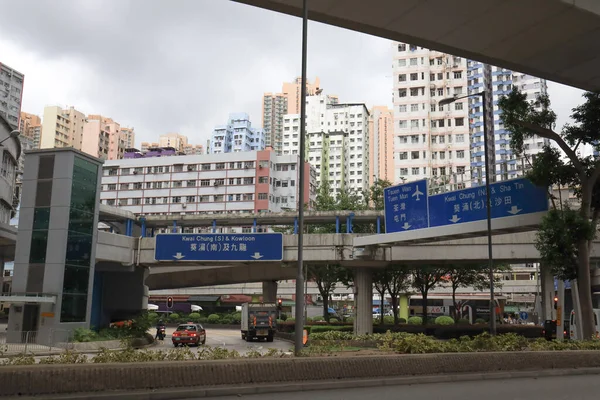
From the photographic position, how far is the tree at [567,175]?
20.4 meters

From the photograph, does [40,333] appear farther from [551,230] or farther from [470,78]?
[470,78]

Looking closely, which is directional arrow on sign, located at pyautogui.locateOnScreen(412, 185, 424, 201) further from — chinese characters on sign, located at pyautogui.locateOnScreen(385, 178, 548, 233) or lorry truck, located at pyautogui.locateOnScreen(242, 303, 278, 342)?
lorry truck, located at pyautogui.locateOnScreen(242, 303, 278, 342)

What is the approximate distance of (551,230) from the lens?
20.5 meters

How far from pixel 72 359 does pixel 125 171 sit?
106049 mm

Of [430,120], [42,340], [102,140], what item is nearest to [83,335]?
[42,340]

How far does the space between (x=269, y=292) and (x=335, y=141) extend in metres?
110

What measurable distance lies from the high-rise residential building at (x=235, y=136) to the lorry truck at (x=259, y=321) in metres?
116

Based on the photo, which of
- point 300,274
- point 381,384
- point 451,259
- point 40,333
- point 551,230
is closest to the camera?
point 381,384

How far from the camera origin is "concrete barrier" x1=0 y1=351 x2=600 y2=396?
35.3 ft

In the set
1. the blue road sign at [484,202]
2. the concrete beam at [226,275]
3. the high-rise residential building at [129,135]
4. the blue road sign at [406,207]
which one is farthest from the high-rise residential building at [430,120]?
the high-rise residential building at [129,135]

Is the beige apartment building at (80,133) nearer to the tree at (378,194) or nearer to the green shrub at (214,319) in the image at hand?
the green shrub at (214,319)

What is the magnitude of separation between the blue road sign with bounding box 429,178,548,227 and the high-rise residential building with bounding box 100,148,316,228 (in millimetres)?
75402

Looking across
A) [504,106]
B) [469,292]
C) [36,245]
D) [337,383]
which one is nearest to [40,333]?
[36,245]

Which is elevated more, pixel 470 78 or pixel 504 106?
pixel 470 78
